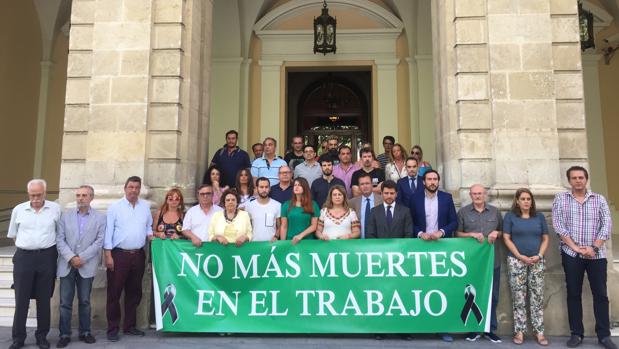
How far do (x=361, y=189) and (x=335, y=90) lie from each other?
424 inches

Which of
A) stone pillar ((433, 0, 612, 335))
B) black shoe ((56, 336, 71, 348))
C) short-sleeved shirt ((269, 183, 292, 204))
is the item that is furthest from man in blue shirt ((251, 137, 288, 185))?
black shoe ((56, 336, 71, 348))

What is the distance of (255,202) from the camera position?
17.6 ft

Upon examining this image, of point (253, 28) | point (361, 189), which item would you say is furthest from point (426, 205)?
point (253, 28)

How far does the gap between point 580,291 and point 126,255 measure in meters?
5.09

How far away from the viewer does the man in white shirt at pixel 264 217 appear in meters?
5.31

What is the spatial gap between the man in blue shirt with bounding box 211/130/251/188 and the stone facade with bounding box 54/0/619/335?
437 mm

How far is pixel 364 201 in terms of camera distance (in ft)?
17.9

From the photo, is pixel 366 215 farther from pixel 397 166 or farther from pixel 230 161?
pixel 230 161

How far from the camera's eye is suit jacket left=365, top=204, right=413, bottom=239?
511 cm

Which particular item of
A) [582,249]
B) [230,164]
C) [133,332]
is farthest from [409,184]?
[133,332]

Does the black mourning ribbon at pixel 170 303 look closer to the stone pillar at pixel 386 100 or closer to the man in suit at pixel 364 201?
the man in suit at pixel 364 201

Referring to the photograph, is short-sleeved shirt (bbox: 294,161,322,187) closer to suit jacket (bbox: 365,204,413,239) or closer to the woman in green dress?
the woman in green dress

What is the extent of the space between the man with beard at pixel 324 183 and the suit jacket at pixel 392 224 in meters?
0.80

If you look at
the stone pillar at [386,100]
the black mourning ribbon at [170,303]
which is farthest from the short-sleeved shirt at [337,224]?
the stone pillar at [386,100]
